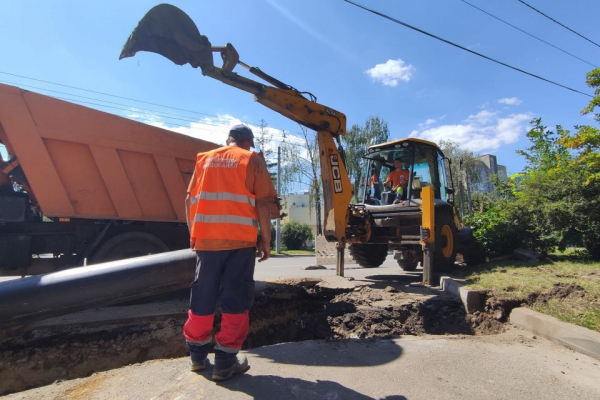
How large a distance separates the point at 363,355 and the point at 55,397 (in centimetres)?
216

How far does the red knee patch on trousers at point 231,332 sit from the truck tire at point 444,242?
16.0 ft

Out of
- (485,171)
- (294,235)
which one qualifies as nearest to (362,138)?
(294,235)

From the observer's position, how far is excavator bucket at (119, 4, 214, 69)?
4.65 meters

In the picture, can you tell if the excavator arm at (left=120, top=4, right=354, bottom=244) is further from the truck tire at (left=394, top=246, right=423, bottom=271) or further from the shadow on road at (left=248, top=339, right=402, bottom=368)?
the shadow on road at (left=248, top=339, right=402, bottom=368)

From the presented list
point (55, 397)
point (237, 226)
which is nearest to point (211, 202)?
point (237, 226)

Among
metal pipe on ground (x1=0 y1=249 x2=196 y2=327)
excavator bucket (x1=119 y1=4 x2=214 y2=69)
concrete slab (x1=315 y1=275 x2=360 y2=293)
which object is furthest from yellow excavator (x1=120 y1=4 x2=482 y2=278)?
metal pipe on ground (x1=0 y1=249 x2=196 y2=327)

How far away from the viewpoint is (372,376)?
99.3 inches

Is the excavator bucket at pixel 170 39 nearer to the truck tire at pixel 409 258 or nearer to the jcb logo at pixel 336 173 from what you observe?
the jcb logo at pixel 336 173

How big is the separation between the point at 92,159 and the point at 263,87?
2.87m

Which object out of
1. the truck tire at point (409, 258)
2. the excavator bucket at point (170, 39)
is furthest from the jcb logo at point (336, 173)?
the excavator bucket at point (170, 39)

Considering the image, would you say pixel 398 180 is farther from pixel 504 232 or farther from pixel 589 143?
pixel 589 143

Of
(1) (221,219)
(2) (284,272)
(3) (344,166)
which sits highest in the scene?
(3) (344,166)

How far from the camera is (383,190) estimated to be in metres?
7.72

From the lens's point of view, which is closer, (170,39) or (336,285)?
(170,39)
